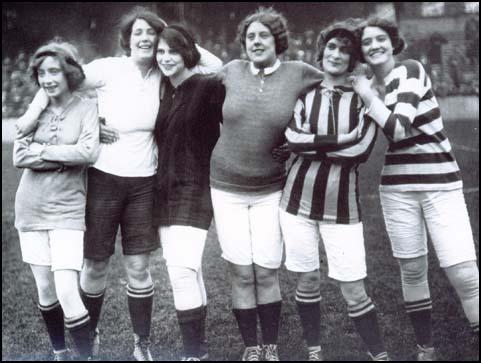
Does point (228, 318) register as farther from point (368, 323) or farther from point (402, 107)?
point (402, 107)

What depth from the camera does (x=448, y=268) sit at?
332cm

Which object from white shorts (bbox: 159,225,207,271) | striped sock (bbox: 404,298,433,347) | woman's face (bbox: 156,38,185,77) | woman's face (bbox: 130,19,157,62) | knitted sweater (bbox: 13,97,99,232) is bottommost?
striped sock (bbox: 404,298,433,347)

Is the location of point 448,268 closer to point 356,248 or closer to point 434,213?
point 434,213

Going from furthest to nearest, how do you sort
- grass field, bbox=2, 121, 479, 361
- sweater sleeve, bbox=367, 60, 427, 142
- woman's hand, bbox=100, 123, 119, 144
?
grass field, bbox=2, 121, 479, 361
woman's hand, bbox=100, 123, 119, 144
sweater sleeve, bbox=367, 60, 427, 142

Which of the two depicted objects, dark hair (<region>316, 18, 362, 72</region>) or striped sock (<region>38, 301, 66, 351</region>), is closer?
dark hair (<region>316, 18, 362, 72</region>)

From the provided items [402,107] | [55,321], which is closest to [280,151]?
[402,107]

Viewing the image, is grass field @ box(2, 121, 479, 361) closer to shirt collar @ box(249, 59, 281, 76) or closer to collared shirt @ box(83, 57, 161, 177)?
collared shirt @ box(83, 57, 161, 177)

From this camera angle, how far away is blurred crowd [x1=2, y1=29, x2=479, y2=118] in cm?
1808

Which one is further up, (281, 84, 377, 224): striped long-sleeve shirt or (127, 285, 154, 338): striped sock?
(281, 84, 377, 224): striped long-sleeve shirt

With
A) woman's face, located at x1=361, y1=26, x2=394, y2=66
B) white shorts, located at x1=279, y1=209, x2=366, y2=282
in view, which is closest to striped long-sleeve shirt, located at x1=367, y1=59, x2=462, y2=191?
woman's face, located at x1=361, y1=26, x2=394, y2=66

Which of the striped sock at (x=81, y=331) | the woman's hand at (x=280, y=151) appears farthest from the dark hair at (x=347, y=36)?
the striped sock at (x=81, y=331)

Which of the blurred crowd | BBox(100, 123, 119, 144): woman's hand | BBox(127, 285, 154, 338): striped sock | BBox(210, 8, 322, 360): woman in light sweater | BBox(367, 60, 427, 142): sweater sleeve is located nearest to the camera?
BBox(367, 60, 427, 142): sweater sleeve

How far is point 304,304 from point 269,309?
20cm

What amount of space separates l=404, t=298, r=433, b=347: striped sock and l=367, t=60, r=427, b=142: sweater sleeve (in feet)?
2.96
